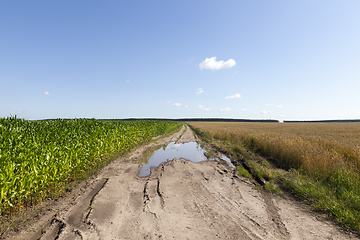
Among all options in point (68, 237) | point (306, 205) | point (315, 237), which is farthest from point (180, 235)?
point (306, 205)

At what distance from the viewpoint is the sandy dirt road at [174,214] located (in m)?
3.54

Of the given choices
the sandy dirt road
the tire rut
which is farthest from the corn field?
the tire rut

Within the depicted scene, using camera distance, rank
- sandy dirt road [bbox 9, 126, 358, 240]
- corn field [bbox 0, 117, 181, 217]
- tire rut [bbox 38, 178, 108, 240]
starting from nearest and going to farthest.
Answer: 1. tire rut [bbox 38, 178, 108, 240]
2. sandy dirt road [bbox 9, 126, 358, 240]
3. corn field [bbox 0, 117, 181, 217]

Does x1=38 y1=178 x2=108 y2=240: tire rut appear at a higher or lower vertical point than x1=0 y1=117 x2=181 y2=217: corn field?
lower

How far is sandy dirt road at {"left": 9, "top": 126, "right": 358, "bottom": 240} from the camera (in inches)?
139

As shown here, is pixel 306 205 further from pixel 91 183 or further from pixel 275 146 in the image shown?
pixel 91 183

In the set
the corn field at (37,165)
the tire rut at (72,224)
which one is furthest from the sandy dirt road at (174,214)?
the corn field at (37,165)

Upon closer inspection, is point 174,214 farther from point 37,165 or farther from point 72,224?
point 37,165

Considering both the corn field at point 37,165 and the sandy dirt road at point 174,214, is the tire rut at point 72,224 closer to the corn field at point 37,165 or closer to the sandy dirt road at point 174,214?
the sandy dirt road at point 174,214

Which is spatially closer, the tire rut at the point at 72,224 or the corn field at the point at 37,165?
the tire rut at the point at 72,224

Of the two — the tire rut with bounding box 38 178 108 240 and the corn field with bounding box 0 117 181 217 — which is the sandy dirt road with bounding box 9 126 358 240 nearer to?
the tire rut with bounding box 38 178 108 240

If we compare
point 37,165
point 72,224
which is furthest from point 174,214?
point 37,165

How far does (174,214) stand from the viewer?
4.25 meters

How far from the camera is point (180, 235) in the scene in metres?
3.43
